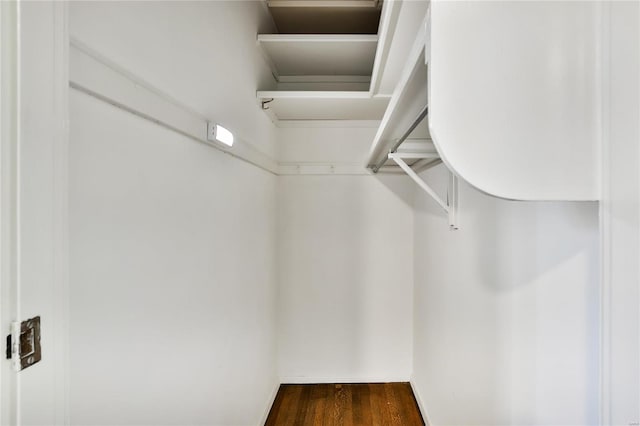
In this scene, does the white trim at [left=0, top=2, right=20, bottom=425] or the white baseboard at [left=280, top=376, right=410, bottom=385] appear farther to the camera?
the white baseboard at [left=280, top=376, right=410, bottom=385]

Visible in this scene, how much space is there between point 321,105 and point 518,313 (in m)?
1.62

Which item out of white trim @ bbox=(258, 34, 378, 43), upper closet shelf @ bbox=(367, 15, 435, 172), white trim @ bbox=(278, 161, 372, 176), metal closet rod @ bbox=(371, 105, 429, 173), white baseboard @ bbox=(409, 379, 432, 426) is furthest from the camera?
white trim @ bbox=(278, 161, 372, 176)

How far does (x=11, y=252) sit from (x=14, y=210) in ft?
0.21

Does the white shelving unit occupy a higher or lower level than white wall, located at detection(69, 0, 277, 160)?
lower

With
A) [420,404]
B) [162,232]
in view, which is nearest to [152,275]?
[162,232]

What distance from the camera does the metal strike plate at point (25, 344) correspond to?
1.57ft

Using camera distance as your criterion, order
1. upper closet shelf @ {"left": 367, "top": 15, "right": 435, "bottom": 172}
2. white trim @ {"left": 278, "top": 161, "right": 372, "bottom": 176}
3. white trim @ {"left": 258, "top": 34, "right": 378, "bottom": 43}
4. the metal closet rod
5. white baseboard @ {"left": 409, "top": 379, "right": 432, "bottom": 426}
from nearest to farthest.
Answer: upper closet shelf @ {"left": 367, "top": 15, "right": 435, "bottom": 172}
the metal closet rod
white trim @ {"left": 258, "top": 34, "right": 378, "bottom": 43}
white baseboard @ {"left": 409, "top": 379, "right": 432, "bottom": 426}
white trim @ {"left": 278, "top": 161, "right": 372, "bottom": 176}

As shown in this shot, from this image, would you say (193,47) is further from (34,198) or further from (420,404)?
(420,404)

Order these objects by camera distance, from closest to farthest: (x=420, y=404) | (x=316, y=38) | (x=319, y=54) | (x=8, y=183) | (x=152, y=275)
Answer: (x=8, y=183), (x=152, y=275), (x=316, y=38), (x=319, y=54), (x=420, y=404)

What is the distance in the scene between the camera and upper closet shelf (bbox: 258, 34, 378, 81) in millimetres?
1783

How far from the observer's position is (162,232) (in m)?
0.91

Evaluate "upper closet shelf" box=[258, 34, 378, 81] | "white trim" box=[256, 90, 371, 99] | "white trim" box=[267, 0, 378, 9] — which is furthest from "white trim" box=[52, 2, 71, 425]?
"white trim" box=[267, 0, 378, 9]

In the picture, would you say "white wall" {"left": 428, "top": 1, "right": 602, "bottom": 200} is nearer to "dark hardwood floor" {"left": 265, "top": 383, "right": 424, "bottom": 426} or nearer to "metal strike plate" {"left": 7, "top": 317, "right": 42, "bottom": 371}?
"metal strike plate" {"left": 7, "top": 317, "right": 42, "bottom": 371}

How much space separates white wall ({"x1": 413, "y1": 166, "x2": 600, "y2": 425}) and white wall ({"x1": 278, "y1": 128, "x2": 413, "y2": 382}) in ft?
2.30
